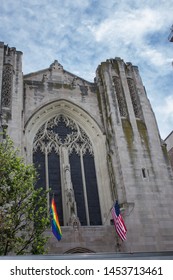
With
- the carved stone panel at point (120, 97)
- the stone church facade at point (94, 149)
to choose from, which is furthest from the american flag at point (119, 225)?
the carved stone panel at point (120, 97)

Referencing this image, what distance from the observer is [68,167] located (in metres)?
17.0

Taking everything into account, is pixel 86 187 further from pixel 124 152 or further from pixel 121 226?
pixel 121 226

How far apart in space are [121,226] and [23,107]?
9770mm

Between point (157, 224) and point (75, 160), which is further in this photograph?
point (75, 160)

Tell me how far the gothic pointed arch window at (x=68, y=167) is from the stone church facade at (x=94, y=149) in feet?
0.18

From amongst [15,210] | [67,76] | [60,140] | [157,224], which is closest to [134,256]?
[15,210]

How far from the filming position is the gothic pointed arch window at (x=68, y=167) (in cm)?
1612

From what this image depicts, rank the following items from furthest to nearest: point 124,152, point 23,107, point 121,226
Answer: point 23,107, point 124,152, point 121,226

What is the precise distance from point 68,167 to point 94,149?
2.69 m

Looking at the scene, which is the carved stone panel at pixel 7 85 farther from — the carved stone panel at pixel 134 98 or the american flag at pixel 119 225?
the american flag at pixel 119 225

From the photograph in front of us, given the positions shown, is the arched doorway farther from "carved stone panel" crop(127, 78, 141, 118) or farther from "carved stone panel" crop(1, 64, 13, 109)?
"carved stone panel" crop(127, 78, 141, 118)

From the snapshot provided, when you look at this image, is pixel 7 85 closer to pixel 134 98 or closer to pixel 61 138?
pixel 61 138

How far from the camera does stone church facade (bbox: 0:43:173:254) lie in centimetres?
1480
